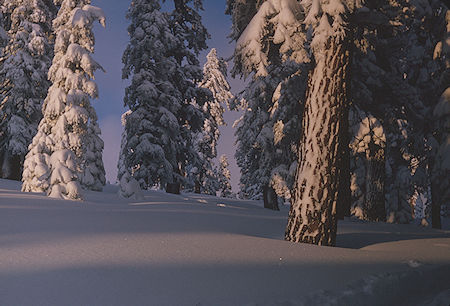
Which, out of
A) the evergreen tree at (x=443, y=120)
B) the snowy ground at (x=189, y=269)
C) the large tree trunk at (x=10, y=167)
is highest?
the evergreen tree at (x=443, y=120)

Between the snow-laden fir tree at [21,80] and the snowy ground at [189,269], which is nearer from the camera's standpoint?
the snowy ground at [189,269]

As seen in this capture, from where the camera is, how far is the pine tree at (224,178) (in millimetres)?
58094

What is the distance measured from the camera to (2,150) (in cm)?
2297

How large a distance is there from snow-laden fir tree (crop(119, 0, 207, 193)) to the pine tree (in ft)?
111

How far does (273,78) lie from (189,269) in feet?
51.9

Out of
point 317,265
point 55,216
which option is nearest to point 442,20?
point 317,265

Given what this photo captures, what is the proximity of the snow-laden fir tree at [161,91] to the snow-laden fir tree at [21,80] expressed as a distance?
16.8 feet

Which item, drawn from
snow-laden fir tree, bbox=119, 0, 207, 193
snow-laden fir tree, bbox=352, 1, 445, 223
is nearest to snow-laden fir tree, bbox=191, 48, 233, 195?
snow-laden fir tree, bbox=119, 0, 207, 193

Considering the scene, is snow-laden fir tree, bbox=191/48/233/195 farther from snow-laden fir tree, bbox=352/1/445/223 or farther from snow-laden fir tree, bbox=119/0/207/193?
snow-laden fir tree, bbox=352/1/445/223

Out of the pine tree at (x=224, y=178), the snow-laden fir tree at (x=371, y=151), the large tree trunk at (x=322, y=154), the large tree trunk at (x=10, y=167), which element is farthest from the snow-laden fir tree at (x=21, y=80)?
the pine tree at (x=224, y=178)

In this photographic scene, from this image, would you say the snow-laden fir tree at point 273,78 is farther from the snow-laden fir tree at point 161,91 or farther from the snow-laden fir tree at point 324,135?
the snow-laden fir tree at point 161,91

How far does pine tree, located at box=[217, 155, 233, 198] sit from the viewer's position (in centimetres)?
5809

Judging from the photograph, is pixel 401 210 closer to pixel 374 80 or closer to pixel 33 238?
pixel 374 80

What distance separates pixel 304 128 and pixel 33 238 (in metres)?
4.23
